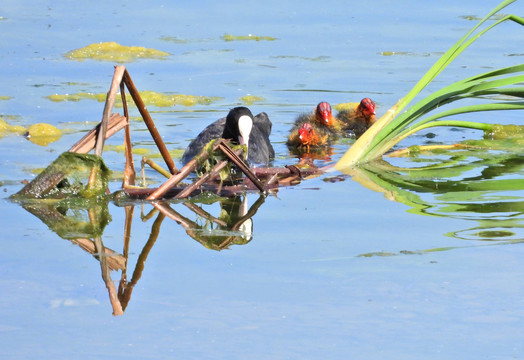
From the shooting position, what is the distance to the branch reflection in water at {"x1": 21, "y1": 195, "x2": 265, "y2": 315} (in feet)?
16.1

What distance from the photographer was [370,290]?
443cm

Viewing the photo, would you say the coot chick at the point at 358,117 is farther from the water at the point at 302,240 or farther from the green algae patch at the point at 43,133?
the green algae patch at the point at 43,133

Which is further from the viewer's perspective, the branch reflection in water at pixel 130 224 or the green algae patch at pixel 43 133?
the green algae patch at pixel 43 133

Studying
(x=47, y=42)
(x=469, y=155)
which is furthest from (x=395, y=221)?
(x=47, y=42)

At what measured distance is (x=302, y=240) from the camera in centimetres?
525

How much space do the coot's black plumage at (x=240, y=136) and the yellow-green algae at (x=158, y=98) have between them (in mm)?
1107

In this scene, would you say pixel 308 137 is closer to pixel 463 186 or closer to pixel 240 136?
pixel 240 136

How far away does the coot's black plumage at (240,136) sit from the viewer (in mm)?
7715

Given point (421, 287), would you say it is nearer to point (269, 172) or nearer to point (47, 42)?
point (269, 172)

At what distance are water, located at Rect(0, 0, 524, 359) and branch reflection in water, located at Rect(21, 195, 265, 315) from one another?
44 mm

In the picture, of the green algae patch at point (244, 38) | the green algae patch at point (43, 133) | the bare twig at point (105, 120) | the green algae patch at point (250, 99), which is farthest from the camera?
the green algae patch at point (244, 38)

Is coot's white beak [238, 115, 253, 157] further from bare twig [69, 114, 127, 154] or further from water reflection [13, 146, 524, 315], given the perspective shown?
bare twig [69, 114, 127, 154]

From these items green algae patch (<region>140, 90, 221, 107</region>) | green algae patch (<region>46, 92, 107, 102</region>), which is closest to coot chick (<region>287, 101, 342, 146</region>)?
green algae patch (<region>140, 90, 221, 107</region>)

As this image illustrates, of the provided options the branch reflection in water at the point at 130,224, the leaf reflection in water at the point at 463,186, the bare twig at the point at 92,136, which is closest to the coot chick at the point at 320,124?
the leaf reflection in water at the point at 463,186
